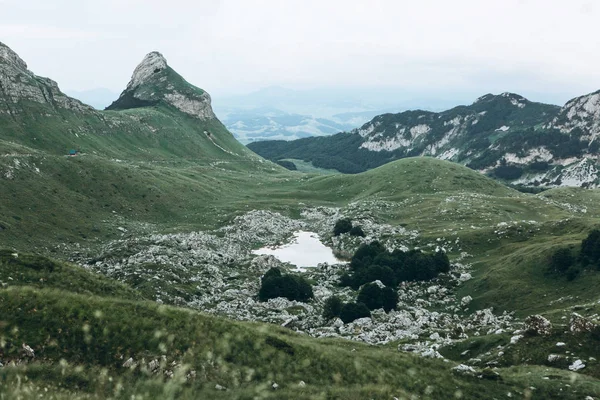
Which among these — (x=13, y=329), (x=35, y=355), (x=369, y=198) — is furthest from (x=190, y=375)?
(x=369, y=198)

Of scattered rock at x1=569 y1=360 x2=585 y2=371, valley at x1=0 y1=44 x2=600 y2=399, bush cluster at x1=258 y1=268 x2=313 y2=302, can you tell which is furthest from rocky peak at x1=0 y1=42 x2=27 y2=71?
scattered rock at x1=569 y1=360 x2=585 y2=371

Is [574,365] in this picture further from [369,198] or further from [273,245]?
[369,198]

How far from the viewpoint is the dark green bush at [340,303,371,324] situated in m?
54.2

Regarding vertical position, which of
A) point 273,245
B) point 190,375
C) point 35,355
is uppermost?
point 35,355

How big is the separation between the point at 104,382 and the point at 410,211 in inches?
4005

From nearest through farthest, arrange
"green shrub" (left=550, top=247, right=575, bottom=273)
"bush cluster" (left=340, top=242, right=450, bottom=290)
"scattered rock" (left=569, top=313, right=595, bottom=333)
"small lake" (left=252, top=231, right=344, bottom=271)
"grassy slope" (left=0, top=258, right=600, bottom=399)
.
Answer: "grassy slope" (left=0, top=258, right=600, bottom=399)
"scattered rock" (left=569, top=313, right=595, bottom=333)
"green shrub" (left=550, top=247, right=575, bottom=273)
"bush cluster" (left=340, top=242, right=450, bottom=290)
"small lake" (left=252, top=231, right=344, bottom=271)

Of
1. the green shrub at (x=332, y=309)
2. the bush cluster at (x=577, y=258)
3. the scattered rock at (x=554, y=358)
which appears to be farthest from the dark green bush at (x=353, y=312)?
the bush cluster at (x=577, y=258)

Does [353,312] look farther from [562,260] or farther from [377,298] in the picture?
[562,260]

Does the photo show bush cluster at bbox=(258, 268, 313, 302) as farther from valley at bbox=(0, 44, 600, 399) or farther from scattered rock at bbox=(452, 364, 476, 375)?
scattered rock at bbox=(452, 364, 476, 375)

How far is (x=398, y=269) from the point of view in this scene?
71.9 metres

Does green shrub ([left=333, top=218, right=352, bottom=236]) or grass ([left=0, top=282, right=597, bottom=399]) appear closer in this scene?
grass ([left=0, top=282, right=597, bottom=399])

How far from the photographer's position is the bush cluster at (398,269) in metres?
68.9

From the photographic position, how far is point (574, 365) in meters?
31.5

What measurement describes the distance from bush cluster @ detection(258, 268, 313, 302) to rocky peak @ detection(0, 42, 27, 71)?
130 meters
